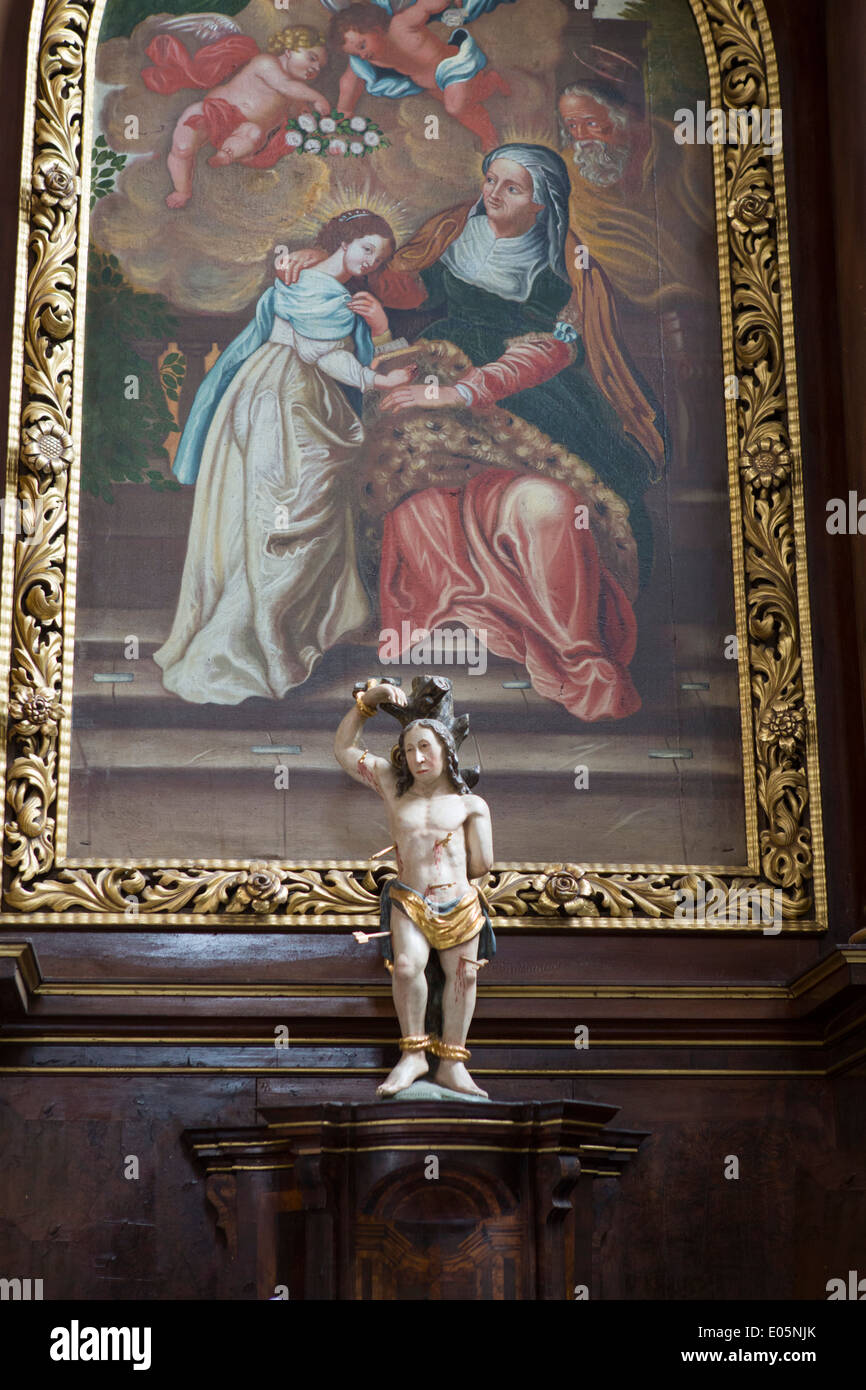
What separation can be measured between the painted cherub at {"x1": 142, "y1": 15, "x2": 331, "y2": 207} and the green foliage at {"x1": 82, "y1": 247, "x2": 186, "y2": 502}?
1.43 ft

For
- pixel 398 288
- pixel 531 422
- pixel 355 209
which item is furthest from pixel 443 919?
pixel 355 209

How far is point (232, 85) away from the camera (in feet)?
23.5

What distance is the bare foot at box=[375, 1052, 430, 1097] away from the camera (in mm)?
5433

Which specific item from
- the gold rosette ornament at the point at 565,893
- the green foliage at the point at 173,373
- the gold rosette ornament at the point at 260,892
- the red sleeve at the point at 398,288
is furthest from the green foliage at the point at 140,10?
the gold rosette ornament at the point at 565,893

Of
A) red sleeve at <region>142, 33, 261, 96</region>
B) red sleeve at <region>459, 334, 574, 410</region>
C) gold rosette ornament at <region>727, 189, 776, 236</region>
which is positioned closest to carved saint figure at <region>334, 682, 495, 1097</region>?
red sleeve at <region>459, 334, 574, 410</region>

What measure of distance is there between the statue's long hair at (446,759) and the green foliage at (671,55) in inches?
112

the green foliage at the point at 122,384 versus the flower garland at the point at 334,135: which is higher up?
the flower garland at the point at 334,135

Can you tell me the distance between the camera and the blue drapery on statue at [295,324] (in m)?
6.87

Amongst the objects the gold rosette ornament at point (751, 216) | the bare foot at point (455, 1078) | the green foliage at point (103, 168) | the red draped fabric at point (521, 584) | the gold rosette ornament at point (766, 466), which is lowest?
the bare foot at point (455, 1078)

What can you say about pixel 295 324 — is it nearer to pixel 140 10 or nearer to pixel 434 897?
pixel 140 10

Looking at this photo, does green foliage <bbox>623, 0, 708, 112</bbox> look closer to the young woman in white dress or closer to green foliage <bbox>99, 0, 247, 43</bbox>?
the young woman in white dress

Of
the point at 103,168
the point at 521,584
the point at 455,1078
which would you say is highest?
the point at 103,168

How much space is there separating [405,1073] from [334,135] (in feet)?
11.5

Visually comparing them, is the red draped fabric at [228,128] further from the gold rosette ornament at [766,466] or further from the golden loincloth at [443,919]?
the golden loincloth at [443,919]
